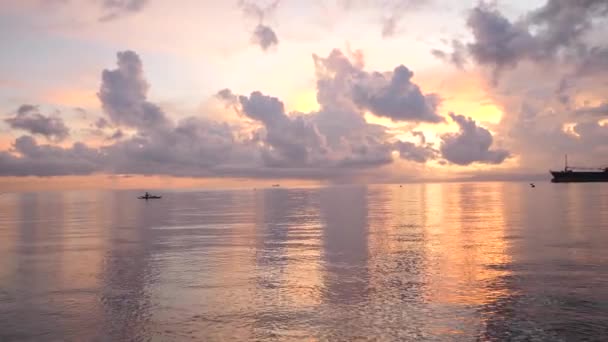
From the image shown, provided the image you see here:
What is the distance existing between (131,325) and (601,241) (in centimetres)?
5526

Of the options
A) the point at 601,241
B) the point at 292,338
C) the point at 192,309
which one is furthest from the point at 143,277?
the point at 601,241

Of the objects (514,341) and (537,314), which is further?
(537,314)

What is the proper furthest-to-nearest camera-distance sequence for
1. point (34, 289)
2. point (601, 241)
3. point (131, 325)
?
point (601, 241)
point (34, 289)
point (131, 325)

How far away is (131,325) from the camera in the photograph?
94.8 ft

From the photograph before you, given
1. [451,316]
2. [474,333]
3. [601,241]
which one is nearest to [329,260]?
[451,316]

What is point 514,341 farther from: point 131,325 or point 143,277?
point 143,277

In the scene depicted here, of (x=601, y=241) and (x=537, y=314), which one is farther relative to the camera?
(x=601, y=241)

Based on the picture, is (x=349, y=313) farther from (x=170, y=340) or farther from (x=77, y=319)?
(x=77, y=319)

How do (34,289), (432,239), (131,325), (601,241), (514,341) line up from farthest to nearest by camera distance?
(432,239)
(601,241)
(34,289)
(131,325)
(514,341)

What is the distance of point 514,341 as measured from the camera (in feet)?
83.4

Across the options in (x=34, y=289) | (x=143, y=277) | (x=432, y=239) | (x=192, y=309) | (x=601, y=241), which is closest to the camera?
(x=192, y=309)

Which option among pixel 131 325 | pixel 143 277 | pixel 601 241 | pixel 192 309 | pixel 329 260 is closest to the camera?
pixel 131 325

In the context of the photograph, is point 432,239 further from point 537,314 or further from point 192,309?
point 192,309

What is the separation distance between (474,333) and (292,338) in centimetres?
950
